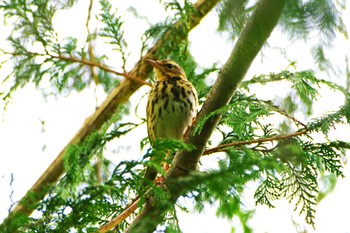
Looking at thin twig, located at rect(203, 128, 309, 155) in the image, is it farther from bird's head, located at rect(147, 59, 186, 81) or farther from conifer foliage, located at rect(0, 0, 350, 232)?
bird's head, located at rect(147, 59, 186, 81)

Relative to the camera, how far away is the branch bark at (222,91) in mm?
2150

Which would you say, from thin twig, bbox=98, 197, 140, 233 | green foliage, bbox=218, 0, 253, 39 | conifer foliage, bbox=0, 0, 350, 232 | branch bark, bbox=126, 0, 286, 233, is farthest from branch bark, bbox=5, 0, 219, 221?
green foliage, bbox=218, 0, 253, 39

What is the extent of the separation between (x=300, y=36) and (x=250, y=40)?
28 cm

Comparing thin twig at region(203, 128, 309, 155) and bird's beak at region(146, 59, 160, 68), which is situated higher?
bird's beak at region(146, 59, 160, 68)

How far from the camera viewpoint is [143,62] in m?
5.16

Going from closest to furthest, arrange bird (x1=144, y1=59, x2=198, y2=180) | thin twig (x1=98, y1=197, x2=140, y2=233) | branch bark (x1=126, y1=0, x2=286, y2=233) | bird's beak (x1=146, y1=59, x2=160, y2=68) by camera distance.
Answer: branch bark (x1=126, y1=0, x2=286, y2=233), thin twig (x1=98, y1=197, x2=140, y2=233), bird (x1=144, y1=59, x2=198, y2=180), bird's beak (x1=146, y1=59, x2=160, y2=68)

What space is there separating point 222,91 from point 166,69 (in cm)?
212

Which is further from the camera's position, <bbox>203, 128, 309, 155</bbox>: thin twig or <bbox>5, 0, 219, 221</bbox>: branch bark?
<bbox>5, 0, 219, 221</bbox>: branch bark

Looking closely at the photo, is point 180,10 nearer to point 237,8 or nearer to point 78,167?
point 78,167

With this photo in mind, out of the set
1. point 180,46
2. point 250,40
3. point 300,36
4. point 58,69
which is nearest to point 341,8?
point 300,36

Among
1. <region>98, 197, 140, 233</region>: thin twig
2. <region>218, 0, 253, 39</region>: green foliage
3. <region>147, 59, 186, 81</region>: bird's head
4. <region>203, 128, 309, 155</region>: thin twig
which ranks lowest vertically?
<region>218, 0, 253, 39</region>: green foliage

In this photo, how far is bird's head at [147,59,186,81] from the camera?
5.07m

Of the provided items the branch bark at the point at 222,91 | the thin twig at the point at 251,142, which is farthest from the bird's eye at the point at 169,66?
the branch bark at the point at 222,91

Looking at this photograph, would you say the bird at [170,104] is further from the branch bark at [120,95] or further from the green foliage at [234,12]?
the green foliage at [234,12]
